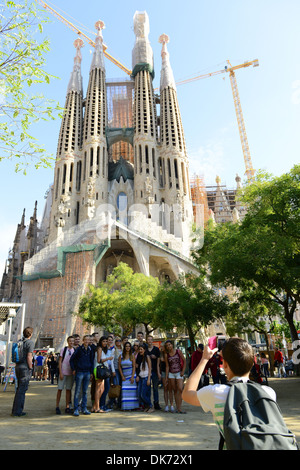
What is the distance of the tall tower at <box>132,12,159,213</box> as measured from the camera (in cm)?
4694

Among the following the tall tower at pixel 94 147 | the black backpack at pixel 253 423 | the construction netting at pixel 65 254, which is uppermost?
the tall tower at pixel 94 147

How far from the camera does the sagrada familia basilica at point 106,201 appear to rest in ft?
110

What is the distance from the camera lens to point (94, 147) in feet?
158

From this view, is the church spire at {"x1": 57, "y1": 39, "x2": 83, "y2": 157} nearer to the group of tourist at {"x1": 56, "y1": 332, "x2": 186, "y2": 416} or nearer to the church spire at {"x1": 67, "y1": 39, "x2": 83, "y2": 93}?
the church spire at {"x1": 67, "y1": 39, "x2": 83, "y2": 93}

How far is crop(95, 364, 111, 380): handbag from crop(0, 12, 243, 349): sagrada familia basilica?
23.2 meters

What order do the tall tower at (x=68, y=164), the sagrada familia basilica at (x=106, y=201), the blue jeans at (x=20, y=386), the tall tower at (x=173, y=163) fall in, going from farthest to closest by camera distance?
the tall tower at (x=173, y=163), the tall tower at (x=68, y=164), the sagrada familia basilica at (x=106, y=201), the blue jeans at (x=20, y=386)

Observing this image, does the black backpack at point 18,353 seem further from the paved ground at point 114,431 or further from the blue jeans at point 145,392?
the blue jeans at point 145,392

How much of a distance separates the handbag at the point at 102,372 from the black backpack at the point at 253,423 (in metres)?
5.64

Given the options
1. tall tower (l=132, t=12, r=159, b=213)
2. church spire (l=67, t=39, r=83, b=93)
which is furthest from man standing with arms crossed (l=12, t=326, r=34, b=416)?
church spire (l=67, t=39, r=83, b=93)

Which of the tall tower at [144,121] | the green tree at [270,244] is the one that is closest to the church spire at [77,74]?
the tall tower at [144,121]

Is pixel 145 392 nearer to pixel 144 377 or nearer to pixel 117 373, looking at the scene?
pixel 144 377

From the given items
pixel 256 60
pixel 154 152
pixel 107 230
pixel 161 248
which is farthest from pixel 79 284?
pixel 256 60

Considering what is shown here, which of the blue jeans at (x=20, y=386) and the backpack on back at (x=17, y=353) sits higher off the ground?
the backpack on back at (x=17, y=353)
